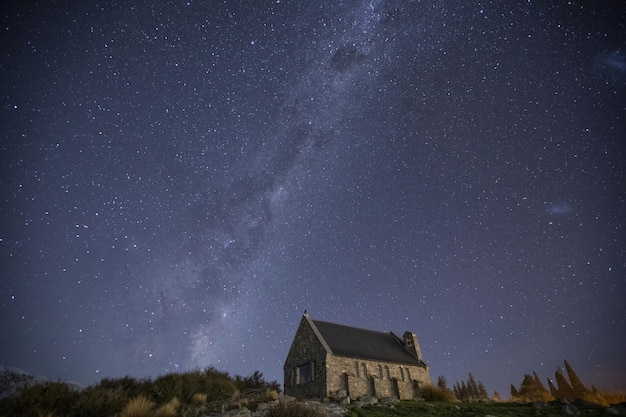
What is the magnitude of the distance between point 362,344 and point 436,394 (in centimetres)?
900

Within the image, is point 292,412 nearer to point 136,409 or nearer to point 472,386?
point 136,409

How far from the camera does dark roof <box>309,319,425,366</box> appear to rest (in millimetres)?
30094

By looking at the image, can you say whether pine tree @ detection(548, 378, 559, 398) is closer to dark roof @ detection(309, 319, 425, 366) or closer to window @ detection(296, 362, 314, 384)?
dark roof @ detection(309, 319, 425, 366)

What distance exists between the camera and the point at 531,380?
53812 millimetres

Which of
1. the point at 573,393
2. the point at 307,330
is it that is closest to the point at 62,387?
the point at 307,330

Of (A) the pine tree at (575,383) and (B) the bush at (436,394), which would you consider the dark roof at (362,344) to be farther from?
(A) the pine tree at (575,383)

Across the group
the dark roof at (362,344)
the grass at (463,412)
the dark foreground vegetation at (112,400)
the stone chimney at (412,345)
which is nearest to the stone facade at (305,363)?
the dark roof at (362,344)

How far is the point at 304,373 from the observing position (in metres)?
29.4

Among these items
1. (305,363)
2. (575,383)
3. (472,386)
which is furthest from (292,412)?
(472,386)

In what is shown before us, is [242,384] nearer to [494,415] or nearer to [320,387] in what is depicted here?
[320,387]

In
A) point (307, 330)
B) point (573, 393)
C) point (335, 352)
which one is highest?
point (307, 330)

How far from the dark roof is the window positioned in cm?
264

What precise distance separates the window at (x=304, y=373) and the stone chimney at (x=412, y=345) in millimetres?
13550

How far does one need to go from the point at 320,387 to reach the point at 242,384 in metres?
6.49
